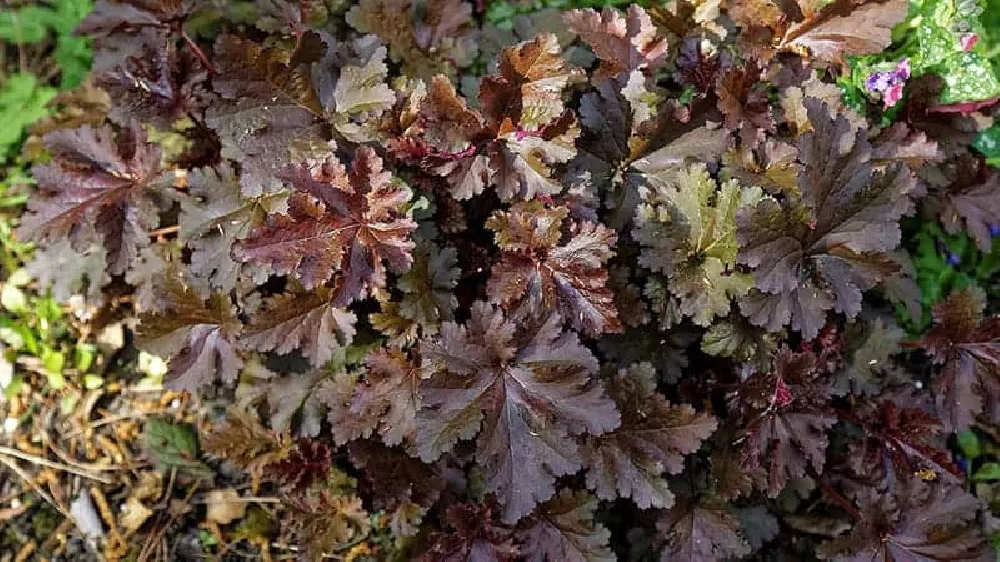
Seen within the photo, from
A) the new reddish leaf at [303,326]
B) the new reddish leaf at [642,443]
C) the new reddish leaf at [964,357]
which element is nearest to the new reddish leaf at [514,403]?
the new reddish leaf at [642,443]

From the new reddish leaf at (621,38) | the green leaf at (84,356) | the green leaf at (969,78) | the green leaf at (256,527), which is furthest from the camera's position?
the green leaf at (84,356)

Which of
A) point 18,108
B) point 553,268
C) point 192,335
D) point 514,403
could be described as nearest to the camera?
point 514,403

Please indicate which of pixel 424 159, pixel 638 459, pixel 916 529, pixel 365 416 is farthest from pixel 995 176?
pixel 365 416

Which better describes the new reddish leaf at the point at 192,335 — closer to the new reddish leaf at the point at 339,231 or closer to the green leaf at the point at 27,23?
the new reddish leaf at the point at 339,231

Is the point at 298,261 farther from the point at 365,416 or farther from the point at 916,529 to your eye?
the point at 916,529

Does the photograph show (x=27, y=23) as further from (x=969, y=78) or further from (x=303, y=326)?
(x=969, y=78)

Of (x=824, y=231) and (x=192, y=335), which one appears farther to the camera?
(x=192, y=335)

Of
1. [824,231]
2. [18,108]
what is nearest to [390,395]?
[824,231]
